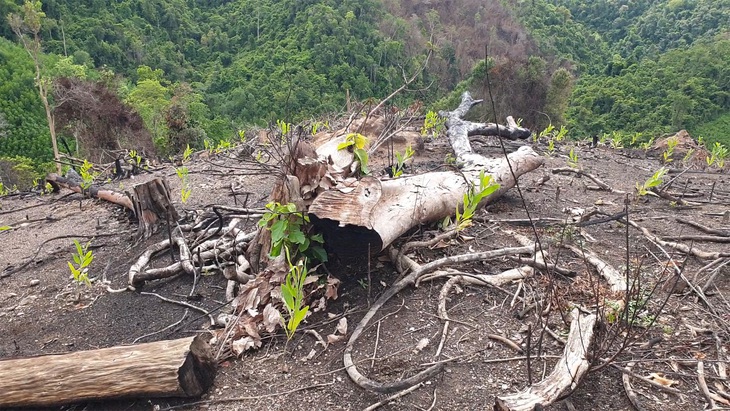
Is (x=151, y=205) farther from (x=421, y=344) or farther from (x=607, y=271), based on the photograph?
(x=607, y=271)

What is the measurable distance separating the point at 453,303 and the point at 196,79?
129ft

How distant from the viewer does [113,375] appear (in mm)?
1952

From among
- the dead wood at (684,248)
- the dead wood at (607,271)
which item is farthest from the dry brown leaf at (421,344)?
the dead wood at (684,248)

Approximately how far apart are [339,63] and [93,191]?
30345 mm

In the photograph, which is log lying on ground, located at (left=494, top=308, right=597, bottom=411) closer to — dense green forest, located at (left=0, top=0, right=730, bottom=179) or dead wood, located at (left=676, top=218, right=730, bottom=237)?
dead wood, located at (left=676, top=218, right=730, bottom=237)

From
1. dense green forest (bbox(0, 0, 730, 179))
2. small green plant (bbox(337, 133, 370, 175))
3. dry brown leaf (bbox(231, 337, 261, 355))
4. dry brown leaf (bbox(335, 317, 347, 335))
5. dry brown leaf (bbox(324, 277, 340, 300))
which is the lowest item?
dense green forest (bbox(0, 0, 730, 179))

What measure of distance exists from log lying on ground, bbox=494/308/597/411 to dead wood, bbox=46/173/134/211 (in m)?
4.08

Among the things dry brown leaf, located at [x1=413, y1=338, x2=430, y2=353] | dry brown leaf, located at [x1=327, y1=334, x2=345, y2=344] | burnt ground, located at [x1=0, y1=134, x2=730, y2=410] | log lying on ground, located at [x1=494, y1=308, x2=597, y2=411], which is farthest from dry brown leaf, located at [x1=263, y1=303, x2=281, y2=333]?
log lying on ground, located at [x1=494, y1=308, x2=597, y2=411]

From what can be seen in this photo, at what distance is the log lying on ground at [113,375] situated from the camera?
6.25 feet

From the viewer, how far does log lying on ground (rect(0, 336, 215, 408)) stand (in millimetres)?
1904

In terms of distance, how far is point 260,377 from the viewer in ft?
6.77

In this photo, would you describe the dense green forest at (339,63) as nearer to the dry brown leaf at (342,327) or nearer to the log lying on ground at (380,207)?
the log lying on ground at (380,207)

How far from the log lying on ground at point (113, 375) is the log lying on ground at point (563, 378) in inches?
52.5

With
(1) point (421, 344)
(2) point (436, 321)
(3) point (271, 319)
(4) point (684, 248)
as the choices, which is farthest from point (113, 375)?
(4) point (684, 248)
